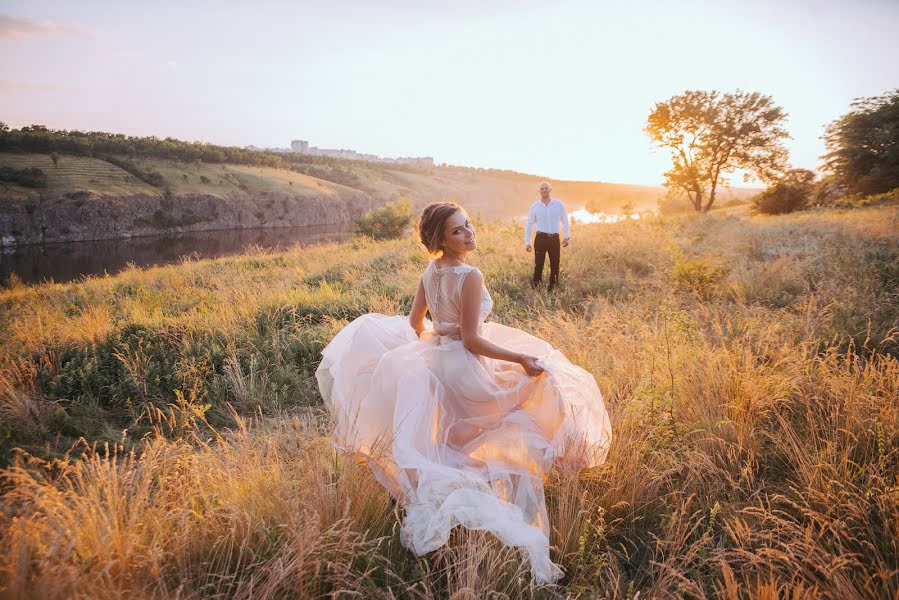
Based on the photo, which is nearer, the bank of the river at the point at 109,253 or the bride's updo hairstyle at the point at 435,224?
the bride's updo hairstyle at the point at 435,224

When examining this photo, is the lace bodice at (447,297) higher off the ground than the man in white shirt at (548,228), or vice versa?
the man in white shirt at (548,228)

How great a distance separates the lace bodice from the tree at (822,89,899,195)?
105 ft

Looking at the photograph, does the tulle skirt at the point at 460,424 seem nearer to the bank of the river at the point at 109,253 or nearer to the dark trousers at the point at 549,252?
the dark trousers at the point at 549,252

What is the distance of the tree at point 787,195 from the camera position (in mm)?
27406

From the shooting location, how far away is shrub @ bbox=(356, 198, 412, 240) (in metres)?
28.4

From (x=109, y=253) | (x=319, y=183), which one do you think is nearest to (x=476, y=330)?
(x=109, y=253)

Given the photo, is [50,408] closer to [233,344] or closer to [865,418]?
A: [233,344]

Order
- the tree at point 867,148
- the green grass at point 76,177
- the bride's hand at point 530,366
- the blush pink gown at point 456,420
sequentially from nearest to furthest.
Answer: the blush pink gown at point 456,420 < the bride's hand at point 530,366 < the tree at point 867,148 < the green grass at point 76,177

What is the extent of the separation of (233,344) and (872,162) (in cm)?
3439

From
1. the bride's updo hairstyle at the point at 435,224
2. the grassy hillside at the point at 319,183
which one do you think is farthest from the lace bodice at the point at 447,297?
the grassy hillside at the point at 319,183

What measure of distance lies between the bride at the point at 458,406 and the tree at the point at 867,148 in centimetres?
3179

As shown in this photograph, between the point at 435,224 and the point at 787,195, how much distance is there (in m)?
34.4

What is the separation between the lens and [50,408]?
409cm

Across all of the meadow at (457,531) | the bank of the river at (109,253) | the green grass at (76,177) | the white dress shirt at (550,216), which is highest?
the green grass at (76,177)
